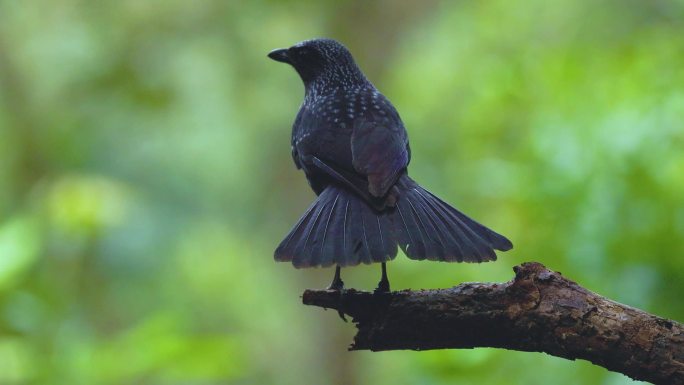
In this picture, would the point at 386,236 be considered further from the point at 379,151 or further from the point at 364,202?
the point at 379,151

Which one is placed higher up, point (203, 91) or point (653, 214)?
point (203, 91)

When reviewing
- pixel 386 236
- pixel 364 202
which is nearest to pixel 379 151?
pixel 364 202

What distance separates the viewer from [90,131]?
7715 millimetres

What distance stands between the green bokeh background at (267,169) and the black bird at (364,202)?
3.64ft

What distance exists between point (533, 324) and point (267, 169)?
6683 mm

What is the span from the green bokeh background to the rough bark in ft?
4.89

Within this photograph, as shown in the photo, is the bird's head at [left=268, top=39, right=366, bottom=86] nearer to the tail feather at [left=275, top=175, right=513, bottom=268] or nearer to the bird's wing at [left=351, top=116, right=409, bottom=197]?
the bird's wing at [left=351, top=116, right=409, bottom=197]

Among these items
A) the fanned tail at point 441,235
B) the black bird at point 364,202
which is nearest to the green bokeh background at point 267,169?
the black bird at point 364,202

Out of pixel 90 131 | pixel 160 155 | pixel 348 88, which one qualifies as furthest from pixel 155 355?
pixel 160 155

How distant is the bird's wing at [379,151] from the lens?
314 centimetres

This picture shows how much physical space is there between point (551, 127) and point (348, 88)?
5.45 ft

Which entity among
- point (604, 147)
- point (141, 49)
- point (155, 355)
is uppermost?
point (141, 49)

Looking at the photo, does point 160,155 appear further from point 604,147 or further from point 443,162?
point 604,147

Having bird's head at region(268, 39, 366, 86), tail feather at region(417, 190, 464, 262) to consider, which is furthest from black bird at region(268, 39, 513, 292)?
bird's head at region(268, 39, 366, 86)
